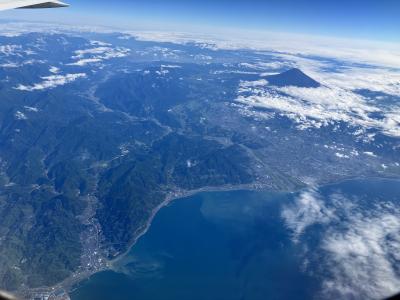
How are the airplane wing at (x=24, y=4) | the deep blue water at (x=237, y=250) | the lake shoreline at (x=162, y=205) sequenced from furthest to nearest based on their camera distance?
1. the lake shoreline at (x=162, y=205)
2. the deep blue water at (x=237, y=250)
3. the airplane wing at (x=24, y=4)

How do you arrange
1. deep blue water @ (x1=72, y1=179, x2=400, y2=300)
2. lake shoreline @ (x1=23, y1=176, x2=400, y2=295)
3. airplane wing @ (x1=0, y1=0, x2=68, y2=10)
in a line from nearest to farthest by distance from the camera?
airplane wing @ (x1=0, y1=0, x2=68, y2=10) → deep blue water @ (x1=72, y1=179, x2=400, y2=300) → lake shoreline @ (x1=23, y1=176, x2=400, y2=295)

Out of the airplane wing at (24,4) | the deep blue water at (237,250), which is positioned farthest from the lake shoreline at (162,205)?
the airplane wing at (24,4)

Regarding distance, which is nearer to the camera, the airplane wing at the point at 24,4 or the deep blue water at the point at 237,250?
the airplane wing at the point at 24,4

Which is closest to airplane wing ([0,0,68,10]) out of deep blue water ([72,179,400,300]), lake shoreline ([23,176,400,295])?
deep blue water ([72,179,400,300])

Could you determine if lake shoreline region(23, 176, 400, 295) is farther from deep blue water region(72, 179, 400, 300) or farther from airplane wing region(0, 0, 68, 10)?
airplane wing region(0, 0, 68, 10)

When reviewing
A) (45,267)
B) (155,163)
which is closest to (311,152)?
(155,163)

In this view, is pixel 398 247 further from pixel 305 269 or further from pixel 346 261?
pixel 305 269

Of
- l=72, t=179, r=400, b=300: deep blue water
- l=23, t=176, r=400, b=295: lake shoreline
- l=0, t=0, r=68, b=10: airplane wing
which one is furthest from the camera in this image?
l=23, t=176, r=400, b=295: lake shoreline

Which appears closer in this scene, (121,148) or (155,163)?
(155,163)

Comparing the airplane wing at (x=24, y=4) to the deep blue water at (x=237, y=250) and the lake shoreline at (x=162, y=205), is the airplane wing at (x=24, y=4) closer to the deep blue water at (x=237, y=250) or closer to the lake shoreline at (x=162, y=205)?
the deep blue water at (x=237, y=250)
